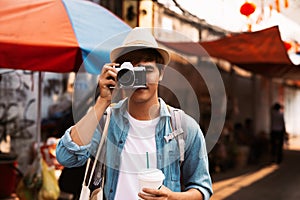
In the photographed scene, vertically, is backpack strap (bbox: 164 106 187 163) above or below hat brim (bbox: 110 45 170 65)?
below

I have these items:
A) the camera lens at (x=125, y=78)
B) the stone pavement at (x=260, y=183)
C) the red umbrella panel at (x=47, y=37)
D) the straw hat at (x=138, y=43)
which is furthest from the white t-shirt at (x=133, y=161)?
the stone pavement at (x=260, y=183)

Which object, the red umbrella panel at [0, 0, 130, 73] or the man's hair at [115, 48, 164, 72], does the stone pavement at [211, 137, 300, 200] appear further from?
the man's hair at [115, 48, 164, 72]

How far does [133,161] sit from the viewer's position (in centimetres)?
199

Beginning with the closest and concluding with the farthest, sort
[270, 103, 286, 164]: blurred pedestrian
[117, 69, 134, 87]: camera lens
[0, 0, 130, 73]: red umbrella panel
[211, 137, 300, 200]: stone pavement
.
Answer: [117, 69, 134, 87]: camera lens → [0, 0, 130, 73]: red umbrella panel → [211, 137, 300, 200]: stone pavement → [270, 103, 286, 164]: blurred pedestrian

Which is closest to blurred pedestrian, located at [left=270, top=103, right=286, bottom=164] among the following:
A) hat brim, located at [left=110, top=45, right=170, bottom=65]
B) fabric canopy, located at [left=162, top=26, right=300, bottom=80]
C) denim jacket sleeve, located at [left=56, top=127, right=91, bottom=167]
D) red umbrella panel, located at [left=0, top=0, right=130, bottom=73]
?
fabric canopy, located at [left=162, top=26, right=300, bottom=80]

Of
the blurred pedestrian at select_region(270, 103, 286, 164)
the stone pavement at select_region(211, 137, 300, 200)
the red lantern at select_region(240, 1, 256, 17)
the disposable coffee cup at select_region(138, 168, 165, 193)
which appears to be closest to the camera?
the disposable coffee cup at select_region(138, 168, 165, 193)

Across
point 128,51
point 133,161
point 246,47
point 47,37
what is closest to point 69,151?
point 133,161

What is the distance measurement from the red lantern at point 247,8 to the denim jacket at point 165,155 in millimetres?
4014

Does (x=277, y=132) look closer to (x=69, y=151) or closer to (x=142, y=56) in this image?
(x=142, y=56)

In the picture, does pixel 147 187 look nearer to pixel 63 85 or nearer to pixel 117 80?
pixel 117 80

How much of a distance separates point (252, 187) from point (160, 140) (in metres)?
6.47

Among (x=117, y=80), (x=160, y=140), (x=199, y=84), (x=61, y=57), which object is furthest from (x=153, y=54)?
(x=199, y=84)

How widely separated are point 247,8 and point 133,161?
4.27 meters

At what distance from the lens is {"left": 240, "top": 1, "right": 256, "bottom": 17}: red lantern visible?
568 centimetres
